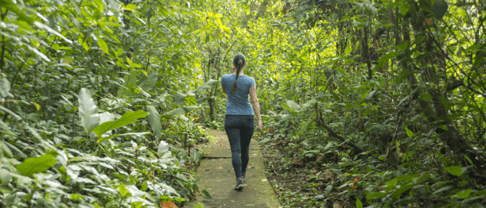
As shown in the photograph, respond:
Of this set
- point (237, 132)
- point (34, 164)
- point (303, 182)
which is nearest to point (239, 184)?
point (237, 132)

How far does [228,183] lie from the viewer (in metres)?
4.12

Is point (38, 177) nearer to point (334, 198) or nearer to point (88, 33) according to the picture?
point (88, 33)

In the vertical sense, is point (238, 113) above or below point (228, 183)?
above

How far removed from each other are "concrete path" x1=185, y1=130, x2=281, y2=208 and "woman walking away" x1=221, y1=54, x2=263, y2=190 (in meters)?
0.20

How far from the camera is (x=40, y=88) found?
222 centimetres

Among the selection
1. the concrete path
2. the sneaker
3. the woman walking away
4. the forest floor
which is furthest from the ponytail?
the forest floor

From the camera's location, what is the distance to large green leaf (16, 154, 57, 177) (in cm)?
119

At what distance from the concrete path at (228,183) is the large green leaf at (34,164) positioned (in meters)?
2.20

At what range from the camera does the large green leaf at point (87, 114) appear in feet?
5.31

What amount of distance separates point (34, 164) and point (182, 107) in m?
1.58

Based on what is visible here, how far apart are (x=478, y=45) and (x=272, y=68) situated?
22.9ft

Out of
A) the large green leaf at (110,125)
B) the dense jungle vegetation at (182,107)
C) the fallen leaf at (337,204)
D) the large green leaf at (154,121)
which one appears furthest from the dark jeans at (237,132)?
the large green leaf at (110,125)

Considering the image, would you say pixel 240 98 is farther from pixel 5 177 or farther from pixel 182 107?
pixel 5 177

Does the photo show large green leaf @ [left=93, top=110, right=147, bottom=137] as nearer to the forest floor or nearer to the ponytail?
the forest floor
